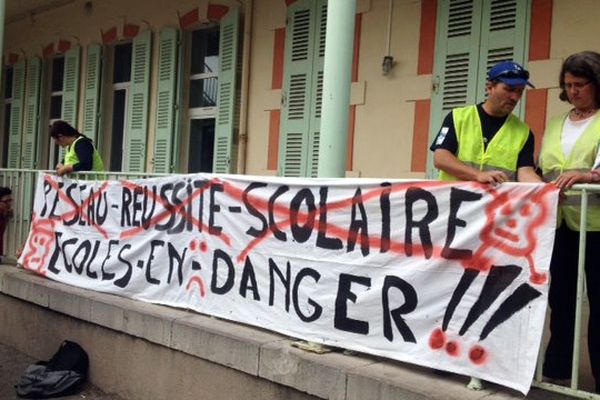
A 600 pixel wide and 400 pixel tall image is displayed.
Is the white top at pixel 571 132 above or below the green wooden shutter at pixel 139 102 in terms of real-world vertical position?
below

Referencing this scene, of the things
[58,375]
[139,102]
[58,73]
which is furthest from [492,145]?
[58,73]

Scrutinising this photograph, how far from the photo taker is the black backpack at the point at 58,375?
4.30m

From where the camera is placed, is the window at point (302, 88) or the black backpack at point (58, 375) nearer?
the black backpack at point (58, 375)

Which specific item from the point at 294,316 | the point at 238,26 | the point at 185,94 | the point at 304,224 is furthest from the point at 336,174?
the point at 185,94

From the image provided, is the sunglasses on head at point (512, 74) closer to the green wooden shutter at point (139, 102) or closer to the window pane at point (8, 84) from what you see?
the green wooden shutter at point (139, 102)

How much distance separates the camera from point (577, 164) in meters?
2.79

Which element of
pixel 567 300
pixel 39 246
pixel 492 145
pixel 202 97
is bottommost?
pixel 39 246

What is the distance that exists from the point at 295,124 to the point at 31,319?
298cm

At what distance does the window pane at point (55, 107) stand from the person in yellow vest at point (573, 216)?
28.0 feet

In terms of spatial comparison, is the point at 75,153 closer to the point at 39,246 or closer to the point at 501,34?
the point at 39,246

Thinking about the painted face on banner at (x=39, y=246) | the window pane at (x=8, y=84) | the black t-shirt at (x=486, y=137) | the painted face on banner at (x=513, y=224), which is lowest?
the painted face on banner at (x=39, y=246)

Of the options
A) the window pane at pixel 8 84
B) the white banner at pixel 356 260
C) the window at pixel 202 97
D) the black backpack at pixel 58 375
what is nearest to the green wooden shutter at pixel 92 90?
the window at pixel 202 97

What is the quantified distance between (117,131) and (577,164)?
7.07 meters

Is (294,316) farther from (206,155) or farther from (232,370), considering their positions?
(206,155)
